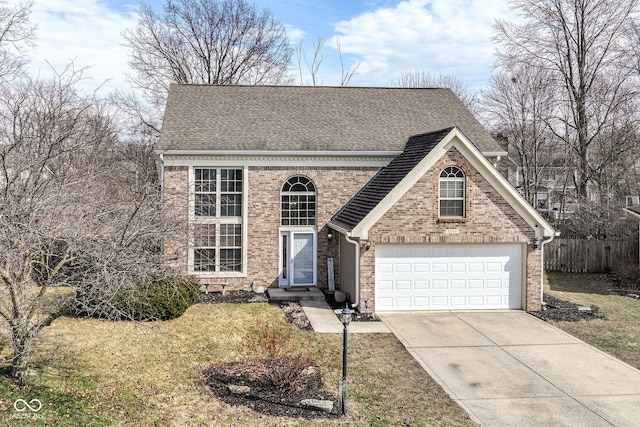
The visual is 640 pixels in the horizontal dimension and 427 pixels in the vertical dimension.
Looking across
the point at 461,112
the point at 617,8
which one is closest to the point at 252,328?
the point at 461,112

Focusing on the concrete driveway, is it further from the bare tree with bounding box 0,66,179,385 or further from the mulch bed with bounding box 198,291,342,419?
the bare tree with bounding box 0,66,179,385

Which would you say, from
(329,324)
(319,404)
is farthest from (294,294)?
(319,404)

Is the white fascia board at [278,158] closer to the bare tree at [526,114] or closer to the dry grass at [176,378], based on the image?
the dry grass at [176,378]

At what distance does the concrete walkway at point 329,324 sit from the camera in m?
13.8

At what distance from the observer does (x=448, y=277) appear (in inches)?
643

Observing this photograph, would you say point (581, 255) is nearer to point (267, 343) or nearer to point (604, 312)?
point (604, 312)

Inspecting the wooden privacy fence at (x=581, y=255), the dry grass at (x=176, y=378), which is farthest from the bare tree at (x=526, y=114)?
the dry grass at (x=176, y=378)

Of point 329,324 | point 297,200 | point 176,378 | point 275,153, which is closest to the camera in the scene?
point 176,378

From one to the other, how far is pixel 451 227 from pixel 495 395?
7111mm

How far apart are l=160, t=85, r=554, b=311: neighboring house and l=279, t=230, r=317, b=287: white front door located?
0.13 ft

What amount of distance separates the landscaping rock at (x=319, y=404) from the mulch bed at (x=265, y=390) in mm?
50

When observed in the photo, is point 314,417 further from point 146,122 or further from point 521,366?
point 146,122

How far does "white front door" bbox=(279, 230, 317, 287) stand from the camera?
752 inches

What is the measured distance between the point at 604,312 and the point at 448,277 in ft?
16.9
